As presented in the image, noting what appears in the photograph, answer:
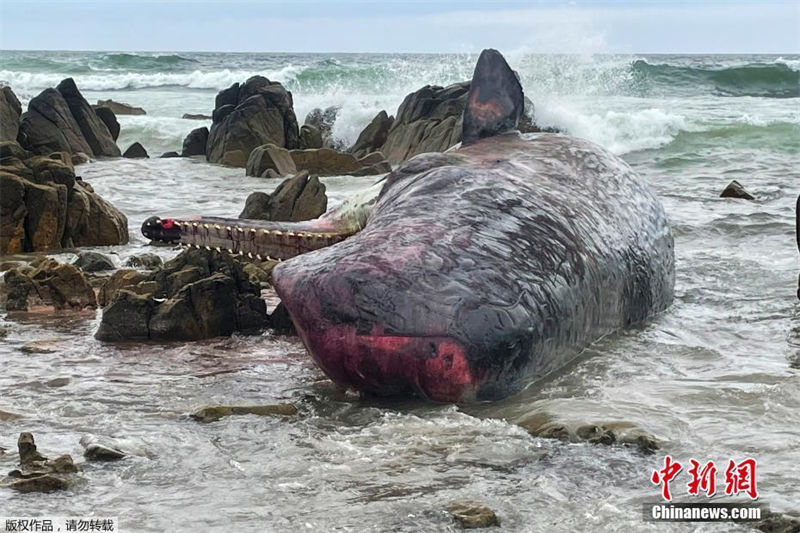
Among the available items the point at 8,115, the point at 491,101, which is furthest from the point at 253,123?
the point at 491,101

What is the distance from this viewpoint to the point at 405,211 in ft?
19.5

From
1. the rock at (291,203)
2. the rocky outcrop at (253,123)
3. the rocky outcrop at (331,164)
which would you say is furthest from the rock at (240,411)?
the rocky outcrop at (253,123)

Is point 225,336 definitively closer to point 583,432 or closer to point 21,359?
point 21,359

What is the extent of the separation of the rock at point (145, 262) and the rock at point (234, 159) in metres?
10.0

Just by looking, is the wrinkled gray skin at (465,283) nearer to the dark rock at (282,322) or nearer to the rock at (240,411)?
the rock at (240,411)

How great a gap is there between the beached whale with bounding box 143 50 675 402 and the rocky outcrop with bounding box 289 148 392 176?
10513mm

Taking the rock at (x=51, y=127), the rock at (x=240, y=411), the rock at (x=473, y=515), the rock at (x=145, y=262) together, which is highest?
the rock at (x=51, y=127)

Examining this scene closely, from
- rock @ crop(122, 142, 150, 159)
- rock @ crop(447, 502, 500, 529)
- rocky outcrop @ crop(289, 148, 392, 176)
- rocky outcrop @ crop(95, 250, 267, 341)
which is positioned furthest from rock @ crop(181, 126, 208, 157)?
rock @ crop(447, 502, 500, 529)

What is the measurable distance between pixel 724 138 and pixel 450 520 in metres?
21.3

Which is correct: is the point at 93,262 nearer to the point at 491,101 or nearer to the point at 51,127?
the point at 491,101

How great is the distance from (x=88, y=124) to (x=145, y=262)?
40.8 feet

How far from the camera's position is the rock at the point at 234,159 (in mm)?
19031

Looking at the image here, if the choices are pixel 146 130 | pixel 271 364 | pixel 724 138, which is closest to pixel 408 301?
pixel 271 364

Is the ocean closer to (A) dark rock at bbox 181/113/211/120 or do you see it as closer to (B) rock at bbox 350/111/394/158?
(B) rock at bbox 350/111/394/158
